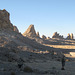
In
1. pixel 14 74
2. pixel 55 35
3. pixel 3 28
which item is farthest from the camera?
pixel 55 35

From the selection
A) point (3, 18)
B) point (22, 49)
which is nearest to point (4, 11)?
point (3, 18)

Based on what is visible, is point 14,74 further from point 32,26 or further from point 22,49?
point 32,26

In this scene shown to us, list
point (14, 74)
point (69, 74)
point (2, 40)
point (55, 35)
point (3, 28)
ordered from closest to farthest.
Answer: point (14, 74) < point (69, 74) < point (2, 40) < point (3, 28) < point (55, 35)


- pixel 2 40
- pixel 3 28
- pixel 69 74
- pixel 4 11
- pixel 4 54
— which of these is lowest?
pixel 69 74

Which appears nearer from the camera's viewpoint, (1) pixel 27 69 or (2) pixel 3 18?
(1) pixel 27 69

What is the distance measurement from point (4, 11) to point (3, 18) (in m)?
3.61

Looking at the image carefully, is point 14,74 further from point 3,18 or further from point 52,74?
point 3,18

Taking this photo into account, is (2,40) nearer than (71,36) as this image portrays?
Yes

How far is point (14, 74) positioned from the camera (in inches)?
402

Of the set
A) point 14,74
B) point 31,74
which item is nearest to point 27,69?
point 31,74

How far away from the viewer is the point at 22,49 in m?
28.1

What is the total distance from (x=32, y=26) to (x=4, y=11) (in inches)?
2644

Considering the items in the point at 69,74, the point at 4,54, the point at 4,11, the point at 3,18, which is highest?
the point at 4,11

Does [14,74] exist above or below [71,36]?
below
